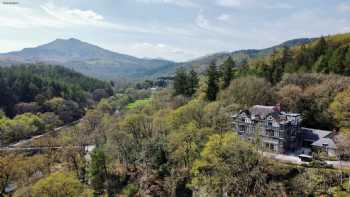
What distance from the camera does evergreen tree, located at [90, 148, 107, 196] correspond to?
1635 inches

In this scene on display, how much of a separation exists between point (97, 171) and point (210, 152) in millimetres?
16902

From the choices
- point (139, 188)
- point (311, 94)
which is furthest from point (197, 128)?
point (311, 94)

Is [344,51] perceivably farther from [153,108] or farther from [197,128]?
[153,108]

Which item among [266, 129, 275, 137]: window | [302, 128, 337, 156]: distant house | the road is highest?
[266, 129, 275, 137]: window

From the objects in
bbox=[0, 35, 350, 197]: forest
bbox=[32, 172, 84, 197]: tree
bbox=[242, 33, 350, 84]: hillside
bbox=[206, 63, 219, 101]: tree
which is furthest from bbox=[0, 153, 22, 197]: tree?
bbox=[242, 33, 350, 84]: hillside

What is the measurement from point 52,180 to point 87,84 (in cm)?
10760

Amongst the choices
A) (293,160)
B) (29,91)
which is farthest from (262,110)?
(29,91)

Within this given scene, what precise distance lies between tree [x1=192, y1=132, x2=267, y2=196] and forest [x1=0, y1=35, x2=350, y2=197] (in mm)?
99

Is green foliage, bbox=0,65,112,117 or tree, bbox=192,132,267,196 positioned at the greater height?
green foliage, bbox=0,65,112,117

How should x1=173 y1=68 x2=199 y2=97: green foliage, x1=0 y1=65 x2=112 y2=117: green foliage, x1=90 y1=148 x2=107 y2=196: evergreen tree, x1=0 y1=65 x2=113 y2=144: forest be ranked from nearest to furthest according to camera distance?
x1=90 y1=148 x2=107 y2=196: evergreen tree
x1=173 y1=68 x2=199 y2=97: green foliage
x1=0 y1=65 x2=113 y2=144: forest
x1=0 y1=65 x2=112 y2=117: green foliage

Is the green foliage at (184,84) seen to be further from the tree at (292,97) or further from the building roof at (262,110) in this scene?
the building roof at (262,110)

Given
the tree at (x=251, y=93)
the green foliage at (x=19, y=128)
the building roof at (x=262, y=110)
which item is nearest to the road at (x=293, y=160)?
the building roof at (x=262, y=110)

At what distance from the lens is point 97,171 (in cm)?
4181

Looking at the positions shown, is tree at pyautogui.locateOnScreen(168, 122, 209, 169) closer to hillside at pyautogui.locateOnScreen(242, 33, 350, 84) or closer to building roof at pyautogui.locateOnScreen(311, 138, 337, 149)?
building roof at pyautogui.locateOnScreen(311, 138, 337, 149)
